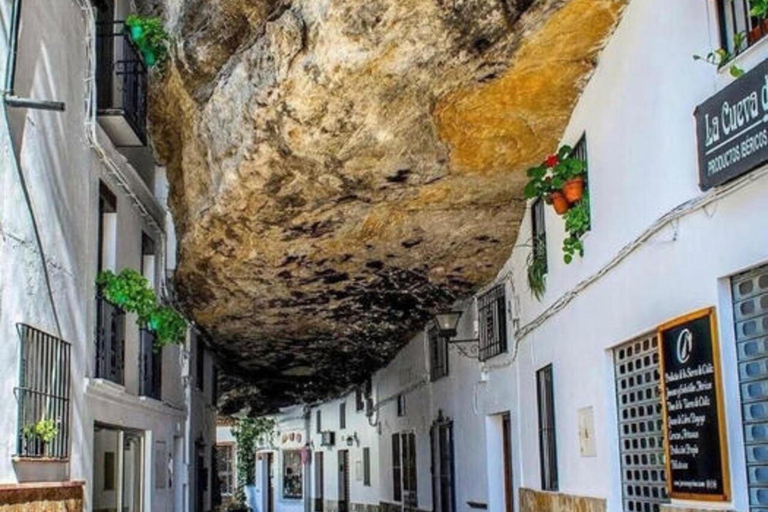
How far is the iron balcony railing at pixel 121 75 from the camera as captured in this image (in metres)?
11.2

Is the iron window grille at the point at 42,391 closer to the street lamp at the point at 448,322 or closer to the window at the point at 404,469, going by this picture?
the street lamp at the point at 448,322

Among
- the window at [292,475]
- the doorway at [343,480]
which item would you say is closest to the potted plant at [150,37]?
the doorway at [343,480]

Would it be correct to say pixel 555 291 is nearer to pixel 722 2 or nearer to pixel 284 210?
pixel 284 210

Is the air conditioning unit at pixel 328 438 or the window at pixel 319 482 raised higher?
the air conditioning unit at pixel 328 438

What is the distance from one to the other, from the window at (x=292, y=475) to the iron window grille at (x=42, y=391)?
1070 inches

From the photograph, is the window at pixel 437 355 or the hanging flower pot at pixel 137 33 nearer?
the hanging flower pot at pixel 137 33

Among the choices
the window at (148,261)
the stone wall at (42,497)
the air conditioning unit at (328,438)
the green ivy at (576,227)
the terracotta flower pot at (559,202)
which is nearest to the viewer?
the stone wall at (42,497)

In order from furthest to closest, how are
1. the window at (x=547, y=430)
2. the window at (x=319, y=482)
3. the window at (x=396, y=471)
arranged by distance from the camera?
the window at (x=319, y=482) < the window at (x=396, y=471) < the window at (x=547, y=430)

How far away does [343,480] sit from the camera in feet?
94.5

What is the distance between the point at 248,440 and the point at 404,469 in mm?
20041

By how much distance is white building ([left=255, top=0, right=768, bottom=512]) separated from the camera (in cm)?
529

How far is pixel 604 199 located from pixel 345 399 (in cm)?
2070

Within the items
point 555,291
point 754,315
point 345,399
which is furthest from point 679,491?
point 345,399

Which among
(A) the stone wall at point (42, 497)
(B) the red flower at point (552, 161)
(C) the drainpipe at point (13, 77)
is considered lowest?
(A) the stone wall at point (42, 497)
